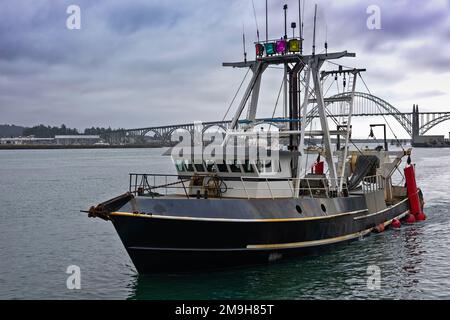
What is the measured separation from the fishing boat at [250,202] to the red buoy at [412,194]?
23.2ft

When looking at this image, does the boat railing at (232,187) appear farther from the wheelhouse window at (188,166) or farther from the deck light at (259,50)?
the deck light at (259,50)

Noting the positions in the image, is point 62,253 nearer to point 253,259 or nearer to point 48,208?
point 253,259

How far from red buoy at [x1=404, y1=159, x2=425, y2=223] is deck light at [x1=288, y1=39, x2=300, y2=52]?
46.7ft

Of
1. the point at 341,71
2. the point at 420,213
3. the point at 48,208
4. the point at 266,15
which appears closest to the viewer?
the point at 266,15

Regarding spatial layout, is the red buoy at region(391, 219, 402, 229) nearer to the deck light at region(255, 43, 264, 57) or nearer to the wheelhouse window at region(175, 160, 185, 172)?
the deck light at region(255, 43, 264, 57)

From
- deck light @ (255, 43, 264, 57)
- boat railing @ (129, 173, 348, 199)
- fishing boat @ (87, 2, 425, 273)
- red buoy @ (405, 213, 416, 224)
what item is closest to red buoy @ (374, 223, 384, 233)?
fishing boat @ (87, 2, 425, 273)

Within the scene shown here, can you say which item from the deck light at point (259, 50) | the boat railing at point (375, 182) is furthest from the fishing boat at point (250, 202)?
the boat railing at point (375, 182)

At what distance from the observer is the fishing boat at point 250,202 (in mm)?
19172

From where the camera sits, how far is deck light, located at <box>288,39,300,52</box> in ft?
79.8

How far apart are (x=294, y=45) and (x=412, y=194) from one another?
15778mm

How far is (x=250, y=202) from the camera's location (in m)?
20.3

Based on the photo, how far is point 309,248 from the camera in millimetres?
22453

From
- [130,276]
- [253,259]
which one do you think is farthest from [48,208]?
[253,259]
